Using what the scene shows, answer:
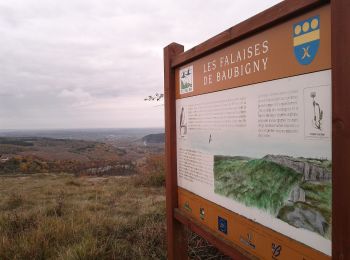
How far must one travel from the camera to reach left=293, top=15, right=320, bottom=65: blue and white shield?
4.63 feet

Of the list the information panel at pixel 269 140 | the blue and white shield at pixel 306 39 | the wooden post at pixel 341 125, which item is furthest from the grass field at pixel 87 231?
the blue and white shield at pixel 306 39

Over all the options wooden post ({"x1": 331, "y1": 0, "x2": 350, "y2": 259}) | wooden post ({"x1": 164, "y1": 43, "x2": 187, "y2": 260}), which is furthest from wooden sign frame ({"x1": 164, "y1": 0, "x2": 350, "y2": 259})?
wooden post ({"x1": 164, "y1": 43, "x2": 187, "y2": 260})

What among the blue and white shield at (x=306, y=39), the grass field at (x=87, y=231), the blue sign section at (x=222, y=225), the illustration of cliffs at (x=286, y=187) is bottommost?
the grass field at (x=87, y=231)

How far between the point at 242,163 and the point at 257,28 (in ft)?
2.45

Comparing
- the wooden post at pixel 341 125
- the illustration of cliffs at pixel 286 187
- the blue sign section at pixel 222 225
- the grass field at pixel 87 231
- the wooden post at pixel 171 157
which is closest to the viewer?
the wooden post at pixel 341 125

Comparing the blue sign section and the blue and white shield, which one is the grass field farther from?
the blue and white shield

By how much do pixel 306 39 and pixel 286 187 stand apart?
0.69m

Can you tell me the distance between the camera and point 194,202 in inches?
97.1

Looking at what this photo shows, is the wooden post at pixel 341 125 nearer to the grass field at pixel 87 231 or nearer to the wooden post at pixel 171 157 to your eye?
the wooden post at pixel 171 157

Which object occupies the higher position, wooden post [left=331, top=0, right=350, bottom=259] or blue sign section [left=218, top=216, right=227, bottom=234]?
wooden post [left=331, top=0, right=350, bottom=259]

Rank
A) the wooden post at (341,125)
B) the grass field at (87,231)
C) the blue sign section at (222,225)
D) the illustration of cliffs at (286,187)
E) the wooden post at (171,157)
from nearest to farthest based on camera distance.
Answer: the wooden post at (341,125) → the illustration of cliffs at (286,187) → the blue sign section at (222,225) → the wooden post at (171,157) → the grass field at (87,231)

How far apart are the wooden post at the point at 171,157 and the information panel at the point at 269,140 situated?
0.34 metres

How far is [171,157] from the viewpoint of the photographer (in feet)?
8.95

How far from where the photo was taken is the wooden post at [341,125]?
1.23m
